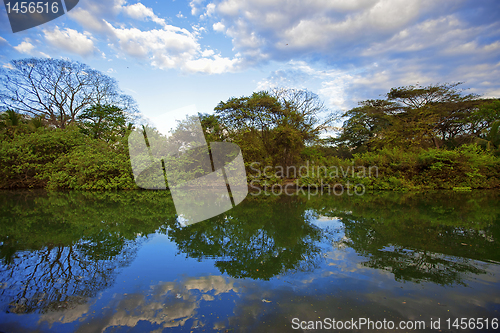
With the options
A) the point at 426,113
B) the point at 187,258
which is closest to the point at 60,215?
the point at 187,258

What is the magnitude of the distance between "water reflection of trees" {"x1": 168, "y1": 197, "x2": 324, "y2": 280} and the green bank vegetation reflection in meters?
0.02

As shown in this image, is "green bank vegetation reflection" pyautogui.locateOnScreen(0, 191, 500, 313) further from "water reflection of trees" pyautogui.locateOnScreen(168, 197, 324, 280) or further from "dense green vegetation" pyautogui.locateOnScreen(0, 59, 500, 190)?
"dense green vegetation" pyautogui.locateOnScreen(0, 59, 500, 190)

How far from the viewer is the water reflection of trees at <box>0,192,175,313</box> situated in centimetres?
262

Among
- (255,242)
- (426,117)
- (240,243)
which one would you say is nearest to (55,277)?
(240,243)

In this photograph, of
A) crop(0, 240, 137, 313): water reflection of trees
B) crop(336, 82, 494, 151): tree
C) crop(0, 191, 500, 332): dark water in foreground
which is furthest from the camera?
crop(336, 82, 494, 151): tree

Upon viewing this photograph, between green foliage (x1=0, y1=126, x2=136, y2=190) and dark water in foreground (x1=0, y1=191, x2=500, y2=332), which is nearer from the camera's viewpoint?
dark water in foreground (x1=0, y1=191, x2=500, y2=332)

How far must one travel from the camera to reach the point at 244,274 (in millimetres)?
3109

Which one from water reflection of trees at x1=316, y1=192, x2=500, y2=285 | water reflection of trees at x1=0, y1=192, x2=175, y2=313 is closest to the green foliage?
water reflection of trees at x1=0, y1=192, x2=175, y2=313

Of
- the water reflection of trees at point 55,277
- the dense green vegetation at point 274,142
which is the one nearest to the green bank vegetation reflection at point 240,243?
the water reflection of trees at point 55,277

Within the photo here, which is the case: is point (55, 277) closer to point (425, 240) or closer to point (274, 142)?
point (425, 240)

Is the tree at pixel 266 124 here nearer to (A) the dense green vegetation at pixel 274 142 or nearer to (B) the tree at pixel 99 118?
(A) the dense green vegetation at pixel 274 142

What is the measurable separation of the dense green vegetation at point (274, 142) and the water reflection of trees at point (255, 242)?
26.3 ft

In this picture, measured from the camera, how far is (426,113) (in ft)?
66.6

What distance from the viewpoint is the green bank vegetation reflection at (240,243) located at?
298 cm
